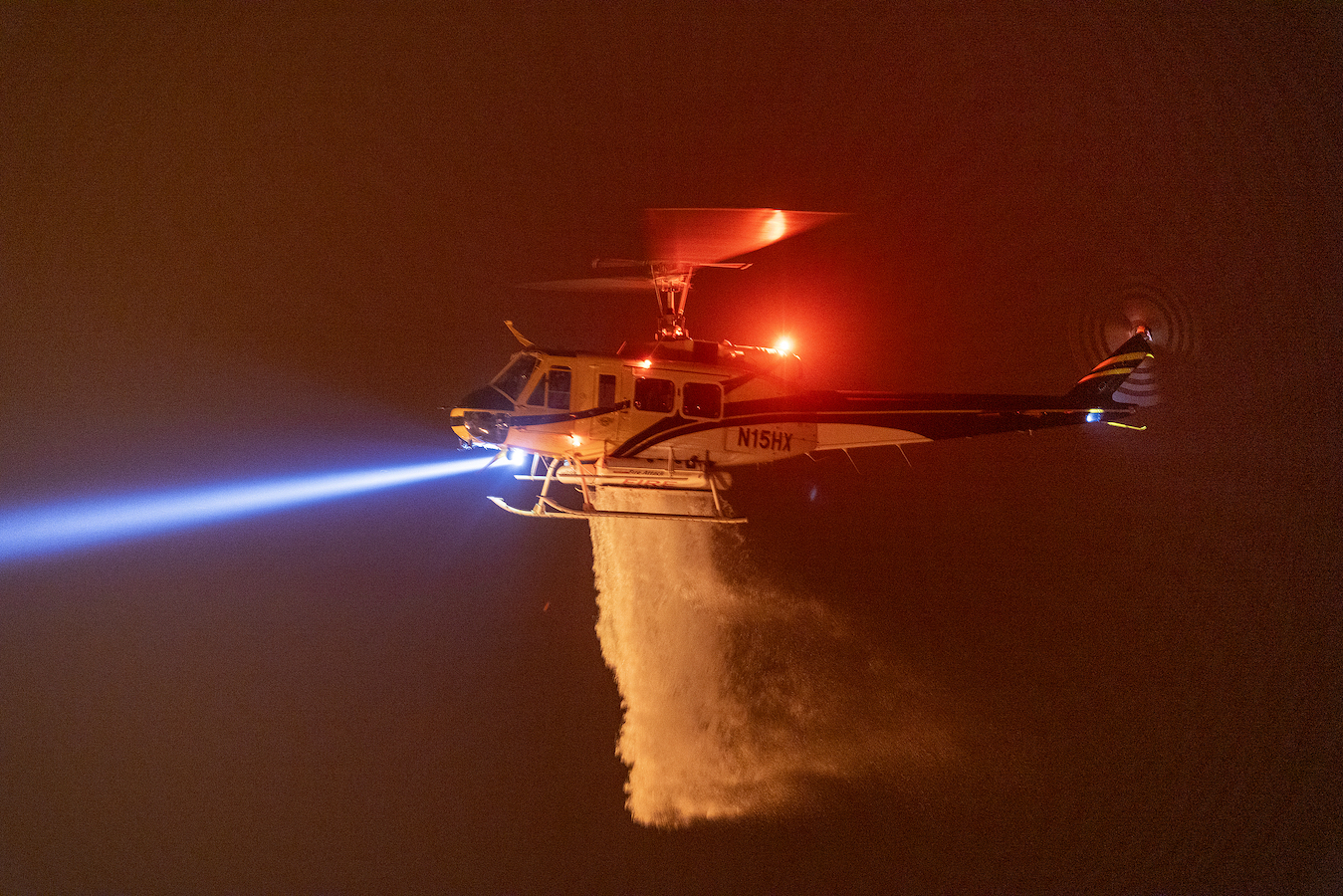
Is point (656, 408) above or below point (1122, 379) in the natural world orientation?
below

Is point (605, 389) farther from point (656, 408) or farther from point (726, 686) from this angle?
point (726, 686)

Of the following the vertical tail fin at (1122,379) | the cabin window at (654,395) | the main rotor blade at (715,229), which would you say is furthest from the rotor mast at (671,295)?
the vertical tail fin at (1122,379)

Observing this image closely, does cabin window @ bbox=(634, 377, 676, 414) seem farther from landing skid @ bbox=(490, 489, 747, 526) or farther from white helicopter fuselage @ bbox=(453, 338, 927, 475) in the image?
landing skid @ bbox=(490, 489, 747, 526)

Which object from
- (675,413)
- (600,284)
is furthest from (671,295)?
(675,413)

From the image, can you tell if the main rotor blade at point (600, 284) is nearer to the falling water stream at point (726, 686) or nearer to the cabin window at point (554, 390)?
the cabin window at point (554, 390)

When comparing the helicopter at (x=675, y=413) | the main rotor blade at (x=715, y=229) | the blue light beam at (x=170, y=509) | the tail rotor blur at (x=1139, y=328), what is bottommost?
the blue light beam at (x=170, y=509)

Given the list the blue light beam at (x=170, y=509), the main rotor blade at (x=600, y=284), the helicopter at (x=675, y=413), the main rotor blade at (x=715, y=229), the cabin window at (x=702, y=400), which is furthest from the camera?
the blue light beam at (x=170, y=509)
